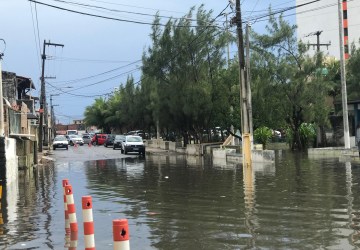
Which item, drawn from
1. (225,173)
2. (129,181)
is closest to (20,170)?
(129,181)

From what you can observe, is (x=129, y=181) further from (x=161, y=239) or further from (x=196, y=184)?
(x=161, y=239)

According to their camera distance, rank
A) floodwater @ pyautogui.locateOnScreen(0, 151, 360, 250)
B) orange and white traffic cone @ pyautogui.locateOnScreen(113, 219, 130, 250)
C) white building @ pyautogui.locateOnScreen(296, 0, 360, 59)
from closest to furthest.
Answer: orange and white traffic cone @ pyautogui.locateOnScreen(113, 219, 130, 250), floodwater @ pyautogui.locateOnScreen(0, 151, 360, 250), white building @ pyautogui.locateOnScreen(296, 0, 360, 59)

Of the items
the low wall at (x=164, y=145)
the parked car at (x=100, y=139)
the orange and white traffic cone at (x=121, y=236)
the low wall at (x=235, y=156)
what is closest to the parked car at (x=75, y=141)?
the parked car at (x=100, y=139)

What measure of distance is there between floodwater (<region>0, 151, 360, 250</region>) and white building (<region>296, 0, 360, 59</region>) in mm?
67364

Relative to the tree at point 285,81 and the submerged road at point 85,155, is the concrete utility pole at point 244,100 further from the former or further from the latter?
the submerged road at point 85,155

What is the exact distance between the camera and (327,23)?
86.4m

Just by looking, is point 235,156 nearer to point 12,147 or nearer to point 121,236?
point 12,147

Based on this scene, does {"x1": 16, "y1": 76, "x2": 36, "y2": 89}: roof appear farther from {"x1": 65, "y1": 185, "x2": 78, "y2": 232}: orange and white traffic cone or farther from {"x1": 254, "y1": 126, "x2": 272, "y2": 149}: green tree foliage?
{"x1": 65, "y1": 185, "x2": 78, "y2": 232}: orange and white traffic cone

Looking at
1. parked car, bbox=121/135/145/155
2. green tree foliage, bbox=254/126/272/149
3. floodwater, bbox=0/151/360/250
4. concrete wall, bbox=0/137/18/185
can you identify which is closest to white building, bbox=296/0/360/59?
green tree foliage, bbox=254/126/272/149

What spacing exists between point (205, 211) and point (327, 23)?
81.7 meters

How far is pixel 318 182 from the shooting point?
15297 millimetres

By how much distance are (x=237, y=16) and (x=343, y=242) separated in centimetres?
1783

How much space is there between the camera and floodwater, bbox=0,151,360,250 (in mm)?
7844

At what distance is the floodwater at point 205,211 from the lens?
7.84 m
